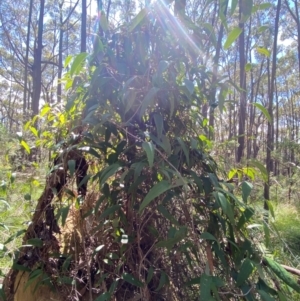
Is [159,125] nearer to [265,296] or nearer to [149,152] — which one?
[149,152]

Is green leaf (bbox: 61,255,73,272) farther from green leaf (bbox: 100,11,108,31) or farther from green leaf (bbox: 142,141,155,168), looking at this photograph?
green leaf (bbox: 100,11,108,31)

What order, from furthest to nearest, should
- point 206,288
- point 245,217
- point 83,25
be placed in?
1. point 83,25
2. point 245,217
3. point 206,288

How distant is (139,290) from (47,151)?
0.48 metres

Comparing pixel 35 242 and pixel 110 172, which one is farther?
pixel 35 242

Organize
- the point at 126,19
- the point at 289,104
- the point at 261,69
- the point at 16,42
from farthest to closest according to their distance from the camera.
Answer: the point at 289,104, the point at 16,42, the point at 261,69, the point at 126,19

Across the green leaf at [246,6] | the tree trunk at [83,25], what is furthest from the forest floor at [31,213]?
the tree trunk at [83,25]

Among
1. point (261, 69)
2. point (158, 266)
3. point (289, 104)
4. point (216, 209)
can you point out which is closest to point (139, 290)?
point (158, 266)

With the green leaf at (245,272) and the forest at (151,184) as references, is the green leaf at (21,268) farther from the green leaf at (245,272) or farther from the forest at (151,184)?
the green leaf at (245,272)

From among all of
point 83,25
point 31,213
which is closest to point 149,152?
point 31,213

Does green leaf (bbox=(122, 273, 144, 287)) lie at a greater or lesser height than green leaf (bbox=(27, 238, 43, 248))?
lesser

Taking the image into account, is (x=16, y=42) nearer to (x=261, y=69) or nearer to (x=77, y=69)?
(x=261, y=69)

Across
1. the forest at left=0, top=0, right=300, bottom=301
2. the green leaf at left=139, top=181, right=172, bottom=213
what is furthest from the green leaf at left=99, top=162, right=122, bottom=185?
the green leaf at left=139, top=181, right=172, bottom=213

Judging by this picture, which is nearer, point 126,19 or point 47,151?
point 126,19

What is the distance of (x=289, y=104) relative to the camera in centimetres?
1486
